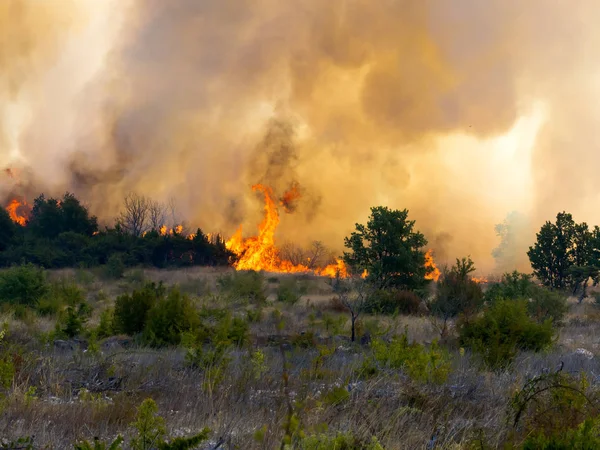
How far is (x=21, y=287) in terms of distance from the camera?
17.3 m

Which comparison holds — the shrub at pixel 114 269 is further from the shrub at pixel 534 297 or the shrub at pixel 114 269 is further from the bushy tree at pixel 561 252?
the bushy tree at pixel 561 252

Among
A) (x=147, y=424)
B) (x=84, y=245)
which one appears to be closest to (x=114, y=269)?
(x=84, y=245)

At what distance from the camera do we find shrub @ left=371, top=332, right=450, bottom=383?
5410 millimetres

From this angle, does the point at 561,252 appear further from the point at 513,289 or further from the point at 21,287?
the point at 21,287

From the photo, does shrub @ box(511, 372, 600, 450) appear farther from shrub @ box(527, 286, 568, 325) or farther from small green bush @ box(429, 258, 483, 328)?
shrub @ box(527, 286, 568, 325)

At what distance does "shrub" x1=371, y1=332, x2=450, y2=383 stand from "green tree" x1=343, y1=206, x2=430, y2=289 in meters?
17.7

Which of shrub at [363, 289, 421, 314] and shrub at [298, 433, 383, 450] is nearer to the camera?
shrub at [298, 433, 383, 450]

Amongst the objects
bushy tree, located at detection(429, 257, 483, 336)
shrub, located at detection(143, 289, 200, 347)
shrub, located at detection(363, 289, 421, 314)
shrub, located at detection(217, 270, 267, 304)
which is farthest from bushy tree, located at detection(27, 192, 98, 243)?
shrub, located at detection(143, 289, 200, 347)

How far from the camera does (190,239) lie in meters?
45.5

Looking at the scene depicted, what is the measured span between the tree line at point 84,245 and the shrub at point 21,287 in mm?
17173

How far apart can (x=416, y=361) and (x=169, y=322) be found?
5.71 metres

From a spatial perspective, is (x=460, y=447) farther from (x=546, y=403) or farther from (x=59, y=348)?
(x=59, y=348)

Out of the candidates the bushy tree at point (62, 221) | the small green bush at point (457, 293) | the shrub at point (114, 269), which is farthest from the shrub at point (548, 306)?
the bushy tree at point (62, 221)

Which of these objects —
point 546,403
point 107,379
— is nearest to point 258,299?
point 107,379
